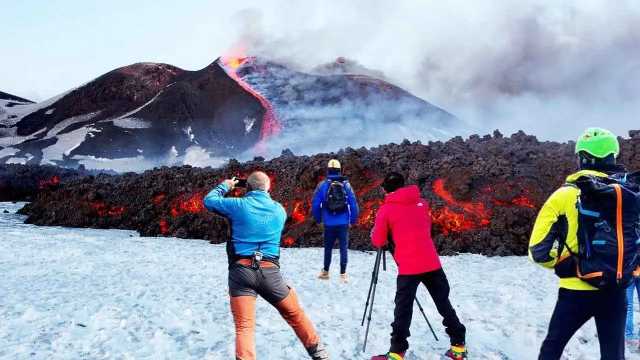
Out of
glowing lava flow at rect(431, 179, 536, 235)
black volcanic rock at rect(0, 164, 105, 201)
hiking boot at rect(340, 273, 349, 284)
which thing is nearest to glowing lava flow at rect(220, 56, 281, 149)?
black volcanic rock at rect(0, 164, 105, 201)

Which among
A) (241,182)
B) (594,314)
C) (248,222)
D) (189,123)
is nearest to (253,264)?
(248,222)

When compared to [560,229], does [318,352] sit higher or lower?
lower

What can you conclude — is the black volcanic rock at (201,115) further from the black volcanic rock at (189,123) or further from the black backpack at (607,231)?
the black backpack at (607,231)

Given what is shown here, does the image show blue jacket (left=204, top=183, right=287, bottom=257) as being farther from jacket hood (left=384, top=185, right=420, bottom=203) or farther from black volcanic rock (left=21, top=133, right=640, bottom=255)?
black volcanic rock (left=21, top=133, right=640, bottom=255)

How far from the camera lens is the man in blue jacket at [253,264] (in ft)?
14.4

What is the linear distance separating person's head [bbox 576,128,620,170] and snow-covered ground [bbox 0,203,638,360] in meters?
3.32

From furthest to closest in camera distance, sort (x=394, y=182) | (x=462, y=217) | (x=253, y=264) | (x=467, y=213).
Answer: (x=467, y=213), (x=462, y=217), (x=394, y=182), (x=253, y=264)

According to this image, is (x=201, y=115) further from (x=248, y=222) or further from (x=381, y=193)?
(x=248, y=222)

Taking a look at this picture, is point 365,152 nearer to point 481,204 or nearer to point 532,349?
point 481,204

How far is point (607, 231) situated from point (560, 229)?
0.30m

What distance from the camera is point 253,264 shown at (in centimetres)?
445

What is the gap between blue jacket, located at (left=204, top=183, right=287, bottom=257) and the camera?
4.50 metres

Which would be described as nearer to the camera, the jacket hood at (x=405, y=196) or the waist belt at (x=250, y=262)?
the waist belt at (x=250, y=262)

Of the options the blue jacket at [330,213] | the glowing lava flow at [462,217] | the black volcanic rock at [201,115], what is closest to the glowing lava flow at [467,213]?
the glowing lava flow at [462,217]
